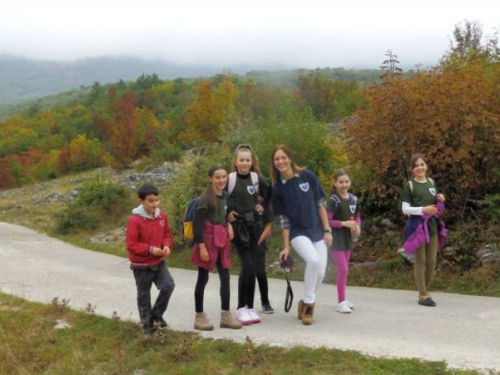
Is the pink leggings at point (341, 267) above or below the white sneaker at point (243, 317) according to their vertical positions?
above

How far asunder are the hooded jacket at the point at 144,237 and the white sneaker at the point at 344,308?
2201 millimetres

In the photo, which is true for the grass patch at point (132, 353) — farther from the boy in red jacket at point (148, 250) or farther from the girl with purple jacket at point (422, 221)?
the girl with purple jacket at point (422, 221)

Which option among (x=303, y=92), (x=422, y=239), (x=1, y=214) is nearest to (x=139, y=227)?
(x=422, y=239)

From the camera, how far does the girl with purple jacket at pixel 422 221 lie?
6809 millimetres

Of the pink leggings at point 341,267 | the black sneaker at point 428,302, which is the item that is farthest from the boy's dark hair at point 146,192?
the black sneaker at point 428,302

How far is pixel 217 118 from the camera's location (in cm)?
3203

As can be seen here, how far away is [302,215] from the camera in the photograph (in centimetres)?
620

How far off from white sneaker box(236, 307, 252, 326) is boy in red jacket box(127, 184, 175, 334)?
847 millimetres

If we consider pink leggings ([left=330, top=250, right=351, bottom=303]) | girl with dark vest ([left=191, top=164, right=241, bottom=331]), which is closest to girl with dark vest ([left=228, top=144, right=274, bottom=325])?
girl with dark vest ([left=191, top=164, right=241, bottom=331])

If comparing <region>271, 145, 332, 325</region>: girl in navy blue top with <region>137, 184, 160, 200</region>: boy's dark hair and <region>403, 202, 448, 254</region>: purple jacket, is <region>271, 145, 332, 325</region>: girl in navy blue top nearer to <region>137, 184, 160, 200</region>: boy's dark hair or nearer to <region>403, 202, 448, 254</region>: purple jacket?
<region>403, 202, 448, 254</region>: purple jacket

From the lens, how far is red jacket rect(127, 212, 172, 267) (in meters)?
5.84

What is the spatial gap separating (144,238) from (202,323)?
115 cm

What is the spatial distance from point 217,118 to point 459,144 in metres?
23.9

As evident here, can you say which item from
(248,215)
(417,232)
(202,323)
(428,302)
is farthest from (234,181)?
(428,302)
